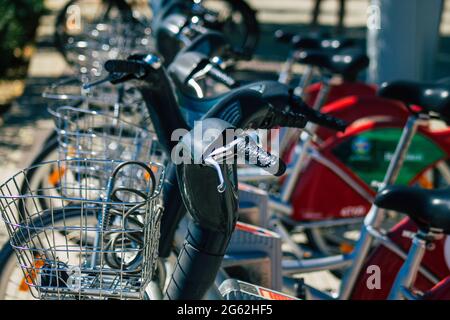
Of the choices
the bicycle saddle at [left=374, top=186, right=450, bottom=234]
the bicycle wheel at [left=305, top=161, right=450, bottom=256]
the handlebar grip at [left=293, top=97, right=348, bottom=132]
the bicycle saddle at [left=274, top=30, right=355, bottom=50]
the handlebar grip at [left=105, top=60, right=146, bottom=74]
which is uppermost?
the handlebar grip at [left=105, top=60, right=146, bottom=74]

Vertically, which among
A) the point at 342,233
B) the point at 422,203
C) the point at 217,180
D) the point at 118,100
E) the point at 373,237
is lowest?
the point at 342,233

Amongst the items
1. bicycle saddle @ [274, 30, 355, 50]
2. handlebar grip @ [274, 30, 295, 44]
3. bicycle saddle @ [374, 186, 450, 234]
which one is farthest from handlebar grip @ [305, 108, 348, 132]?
handlebar grip @ [274, 30, 295, 44]

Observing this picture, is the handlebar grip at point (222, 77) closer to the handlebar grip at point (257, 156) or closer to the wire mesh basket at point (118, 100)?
the wire mesh basket at point (118, 100)

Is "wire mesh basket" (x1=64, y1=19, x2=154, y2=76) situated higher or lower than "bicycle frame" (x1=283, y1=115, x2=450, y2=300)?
higher

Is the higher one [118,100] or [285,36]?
[285,36]

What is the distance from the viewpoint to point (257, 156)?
1.73 meters

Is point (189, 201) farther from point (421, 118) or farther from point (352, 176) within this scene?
point (352, 176)

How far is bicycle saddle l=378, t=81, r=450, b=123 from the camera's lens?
3.05 m

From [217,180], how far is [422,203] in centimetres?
83

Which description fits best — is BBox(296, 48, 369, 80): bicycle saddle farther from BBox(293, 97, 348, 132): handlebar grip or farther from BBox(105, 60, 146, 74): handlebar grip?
BBox(105, 60, 146, 74): handlebar grip

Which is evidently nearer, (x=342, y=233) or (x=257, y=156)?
(x=257, y=156)

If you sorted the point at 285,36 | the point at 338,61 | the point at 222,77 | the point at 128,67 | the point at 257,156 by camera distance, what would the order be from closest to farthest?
the point at 257,156
the point at 128,67
the point at 222,77
the point at 338,61
the point at 285,36

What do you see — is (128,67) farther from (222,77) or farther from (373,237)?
(373,237)

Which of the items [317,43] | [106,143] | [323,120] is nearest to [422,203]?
[323,120]
